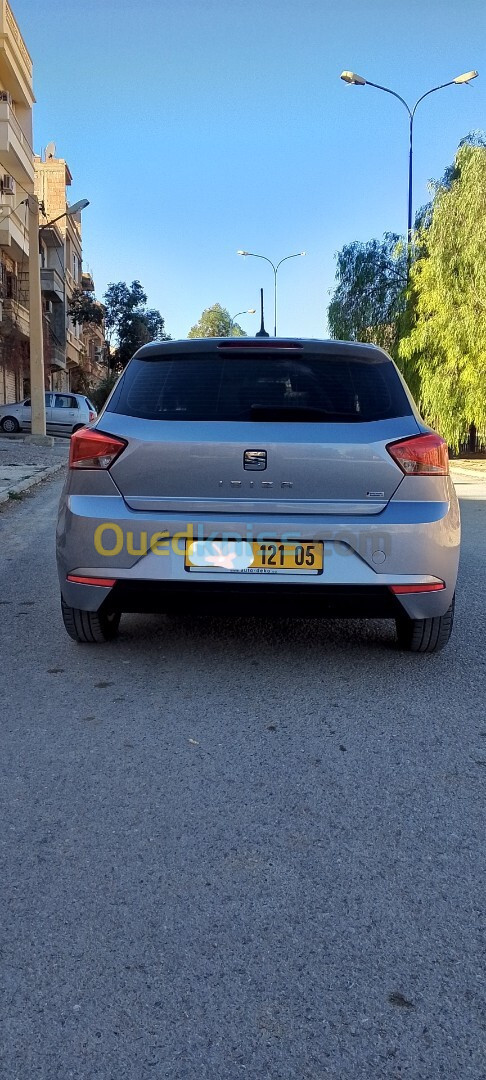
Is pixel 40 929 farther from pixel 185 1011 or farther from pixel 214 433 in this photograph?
pixel 214 433

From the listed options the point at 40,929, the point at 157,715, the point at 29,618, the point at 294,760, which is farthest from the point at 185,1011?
the point at 29,618

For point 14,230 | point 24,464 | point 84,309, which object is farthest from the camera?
point 84,309

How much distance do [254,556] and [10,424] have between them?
97.0 feet

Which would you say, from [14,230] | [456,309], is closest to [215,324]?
[14,230]

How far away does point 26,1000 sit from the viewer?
1956 mm

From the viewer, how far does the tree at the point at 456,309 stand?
24.4 m

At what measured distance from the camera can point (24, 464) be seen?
1914 centimetres

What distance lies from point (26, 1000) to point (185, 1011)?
1.10 feet

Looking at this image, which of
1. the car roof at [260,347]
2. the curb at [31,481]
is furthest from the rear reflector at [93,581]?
the curb at [31,481]

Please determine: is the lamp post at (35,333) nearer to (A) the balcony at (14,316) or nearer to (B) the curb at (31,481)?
(A) the balcony at (14,316)

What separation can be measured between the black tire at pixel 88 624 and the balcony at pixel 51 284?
142 feet

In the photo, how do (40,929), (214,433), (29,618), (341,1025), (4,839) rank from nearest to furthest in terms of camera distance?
Answer: (341,1025), (40,929), (4,839), (214,433), (29,618)

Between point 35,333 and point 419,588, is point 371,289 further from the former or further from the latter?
point 419,588

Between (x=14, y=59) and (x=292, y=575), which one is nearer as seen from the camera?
(x=292, y=575)
